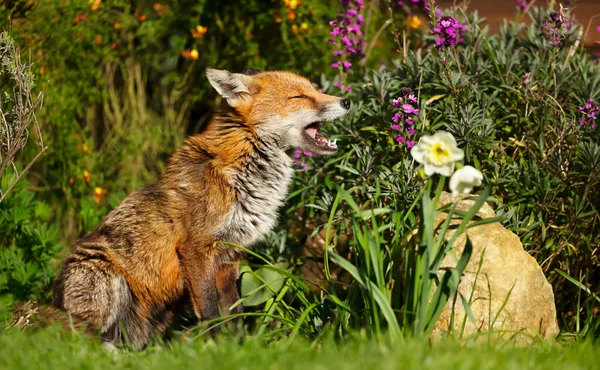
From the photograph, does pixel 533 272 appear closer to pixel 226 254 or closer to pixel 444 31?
pixel 444 31

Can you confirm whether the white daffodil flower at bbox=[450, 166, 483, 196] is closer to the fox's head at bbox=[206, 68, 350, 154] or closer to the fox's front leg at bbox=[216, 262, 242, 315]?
the fox's head at bbox=[206, 68, 350, 154]

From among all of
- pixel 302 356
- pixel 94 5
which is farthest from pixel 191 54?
pixel 302 356

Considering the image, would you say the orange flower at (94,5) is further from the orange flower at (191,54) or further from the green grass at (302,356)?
the green grass at (302,356)

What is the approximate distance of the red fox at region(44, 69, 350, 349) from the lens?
455cm

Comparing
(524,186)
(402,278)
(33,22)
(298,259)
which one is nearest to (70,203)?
(33,22)

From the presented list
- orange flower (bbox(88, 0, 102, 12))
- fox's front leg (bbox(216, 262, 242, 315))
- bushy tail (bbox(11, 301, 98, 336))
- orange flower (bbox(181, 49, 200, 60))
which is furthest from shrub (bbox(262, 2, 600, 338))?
orange flower (bbox(88, 0, 102, 12))

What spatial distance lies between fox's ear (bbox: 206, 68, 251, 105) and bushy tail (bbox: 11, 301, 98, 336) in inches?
70.8

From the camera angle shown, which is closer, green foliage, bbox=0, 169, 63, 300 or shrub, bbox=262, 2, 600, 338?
shrub, bbox=262, 2, 600, 338

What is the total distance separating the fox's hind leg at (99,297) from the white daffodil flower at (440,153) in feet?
7.46

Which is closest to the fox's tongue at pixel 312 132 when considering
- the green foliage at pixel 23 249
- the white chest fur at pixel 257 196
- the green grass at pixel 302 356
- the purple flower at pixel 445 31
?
the white chest fur at pixel 257 196

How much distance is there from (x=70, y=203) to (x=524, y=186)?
4.56 meters

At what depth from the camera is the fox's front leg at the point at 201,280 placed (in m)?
4.50

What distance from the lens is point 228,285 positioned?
4.84 meters

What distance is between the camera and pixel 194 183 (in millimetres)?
4699
